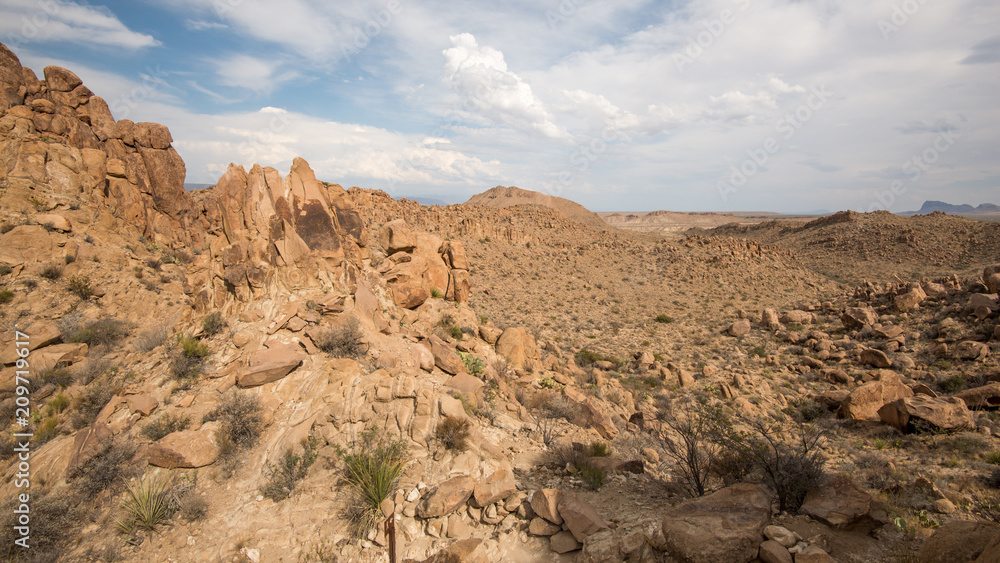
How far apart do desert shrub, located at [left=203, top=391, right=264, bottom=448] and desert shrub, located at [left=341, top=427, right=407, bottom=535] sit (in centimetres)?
166

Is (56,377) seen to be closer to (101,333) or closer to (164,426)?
(101,333)

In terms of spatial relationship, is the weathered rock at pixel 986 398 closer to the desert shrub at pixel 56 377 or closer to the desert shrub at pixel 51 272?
the desert shrub at pixel 56 377

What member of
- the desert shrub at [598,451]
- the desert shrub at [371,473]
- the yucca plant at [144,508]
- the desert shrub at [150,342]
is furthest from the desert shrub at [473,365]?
the desert shrub at [150,342]

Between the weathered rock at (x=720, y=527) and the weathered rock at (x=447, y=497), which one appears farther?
the weathered rock at (x=447, y=497)

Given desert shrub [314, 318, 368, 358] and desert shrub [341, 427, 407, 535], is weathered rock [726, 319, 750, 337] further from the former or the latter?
desert shrub [341, 427, 407, 535]

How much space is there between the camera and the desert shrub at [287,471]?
562cm

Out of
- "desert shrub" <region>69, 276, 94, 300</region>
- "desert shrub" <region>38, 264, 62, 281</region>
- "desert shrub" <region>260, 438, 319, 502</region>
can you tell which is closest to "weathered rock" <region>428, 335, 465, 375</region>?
"desert shrub" <region>260, 438, 319, 502</region>

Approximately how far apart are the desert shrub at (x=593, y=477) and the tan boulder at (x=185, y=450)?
5934 mm

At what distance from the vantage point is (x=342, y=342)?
26.8 feet

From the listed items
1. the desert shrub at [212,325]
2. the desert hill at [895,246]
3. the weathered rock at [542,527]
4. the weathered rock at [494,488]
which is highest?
the desert hill at [895,246]

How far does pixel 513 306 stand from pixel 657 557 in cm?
2176

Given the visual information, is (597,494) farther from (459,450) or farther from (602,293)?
(602,293)

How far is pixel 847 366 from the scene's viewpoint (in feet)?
48.5

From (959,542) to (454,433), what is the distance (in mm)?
5800
